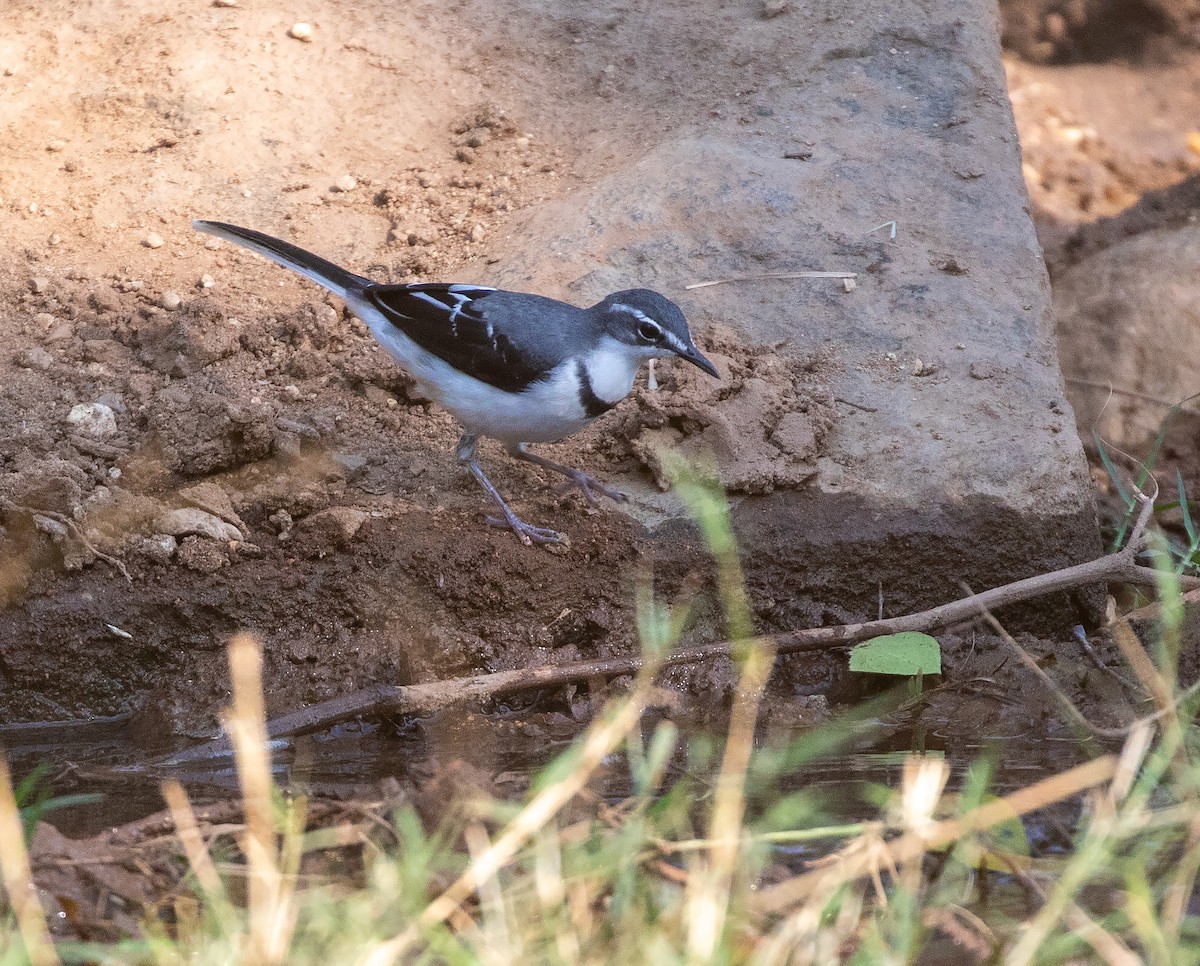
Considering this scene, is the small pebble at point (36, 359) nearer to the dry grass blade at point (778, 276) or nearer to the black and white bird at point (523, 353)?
the black and white bird at point (523, 353)

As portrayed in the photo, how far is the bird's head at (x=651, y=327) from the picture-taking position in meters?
4.81

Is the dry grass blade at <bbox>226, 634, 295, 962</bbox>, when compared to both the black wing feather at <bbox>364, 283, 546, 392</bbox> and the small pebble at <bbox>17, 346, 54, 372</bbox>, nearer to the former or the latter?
the black wing feather at <bbox>364, 283, 546, 392</bbox>

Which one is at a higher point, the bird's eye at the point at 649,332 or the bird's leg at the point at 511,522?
the bird's eye at the point at 649,332

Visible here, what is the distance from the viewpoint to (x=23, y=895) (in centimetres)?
258

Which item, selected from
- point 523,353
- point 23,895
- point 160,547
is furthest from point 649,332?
point 23,895

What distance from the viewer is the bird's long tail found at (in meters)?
5.24

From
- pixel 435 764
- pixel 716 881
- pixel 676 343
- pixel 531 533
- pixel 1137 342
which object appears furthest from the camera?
pixel 1137 342

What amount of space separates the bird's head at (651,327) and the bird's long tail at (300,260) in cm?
108

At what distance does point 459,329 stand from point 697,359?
91 centimetres

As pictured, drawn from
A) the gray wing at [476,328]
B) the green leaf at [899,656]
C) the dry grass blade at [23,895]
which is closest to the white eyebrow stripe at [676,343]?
the gray wing at [476,328]

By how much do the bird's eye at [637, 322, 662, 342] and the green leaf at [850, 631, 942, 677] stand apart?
1341 mm

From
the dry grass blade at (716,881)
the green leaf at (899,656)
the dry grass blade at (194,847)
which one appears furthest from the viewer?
the green leaf at (899,656)

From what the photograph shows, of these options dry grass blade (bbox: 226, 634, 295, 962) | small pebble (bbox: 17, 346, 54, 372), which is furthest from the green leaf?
small pebble (bbox: 17, 346, 54, 372)

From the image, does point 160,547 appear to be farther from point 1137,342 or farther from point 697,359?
point 1137,342
